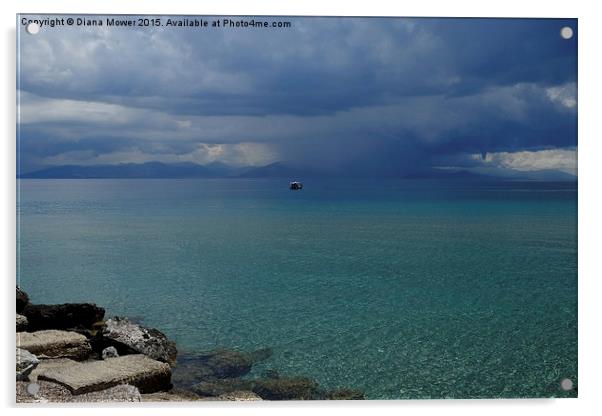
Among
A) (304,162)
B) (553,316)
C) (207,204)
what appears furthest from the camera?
(207,204)

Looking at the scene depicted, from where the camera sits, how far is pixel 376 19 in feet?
17.2

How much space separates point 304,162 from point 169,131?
1.90 m

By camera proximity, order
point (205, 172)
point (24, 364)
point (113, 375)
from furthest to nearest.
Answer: point (205, 172) → point (113, 375) → point (24, 364)

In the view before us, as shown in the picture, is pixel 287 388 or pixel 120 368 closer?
pixel 120 368

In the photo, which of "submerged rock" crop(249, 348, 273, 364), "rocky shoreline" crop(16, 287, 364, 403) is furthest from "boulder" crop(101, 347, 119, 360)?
"submerged rock" crop(249, 348, 273, 364)

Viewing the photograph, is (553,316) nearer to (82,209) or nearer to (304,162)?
(304,162)

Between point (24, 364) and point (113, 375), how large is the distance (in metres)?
0.82

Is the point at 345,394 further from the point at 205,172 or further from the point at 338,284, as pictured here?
the point at 205,172

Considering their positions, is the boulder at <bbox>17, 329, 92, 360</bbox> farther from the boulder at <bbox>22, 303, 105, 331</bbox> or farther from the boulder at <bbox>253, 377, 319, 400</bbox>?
the boulder at <bbox>253, 377, 319, 400</bbox>

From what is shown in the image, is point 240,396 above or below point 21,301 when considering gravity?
below

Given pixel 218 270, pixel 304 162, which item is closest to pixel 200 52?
pixel 304 162
